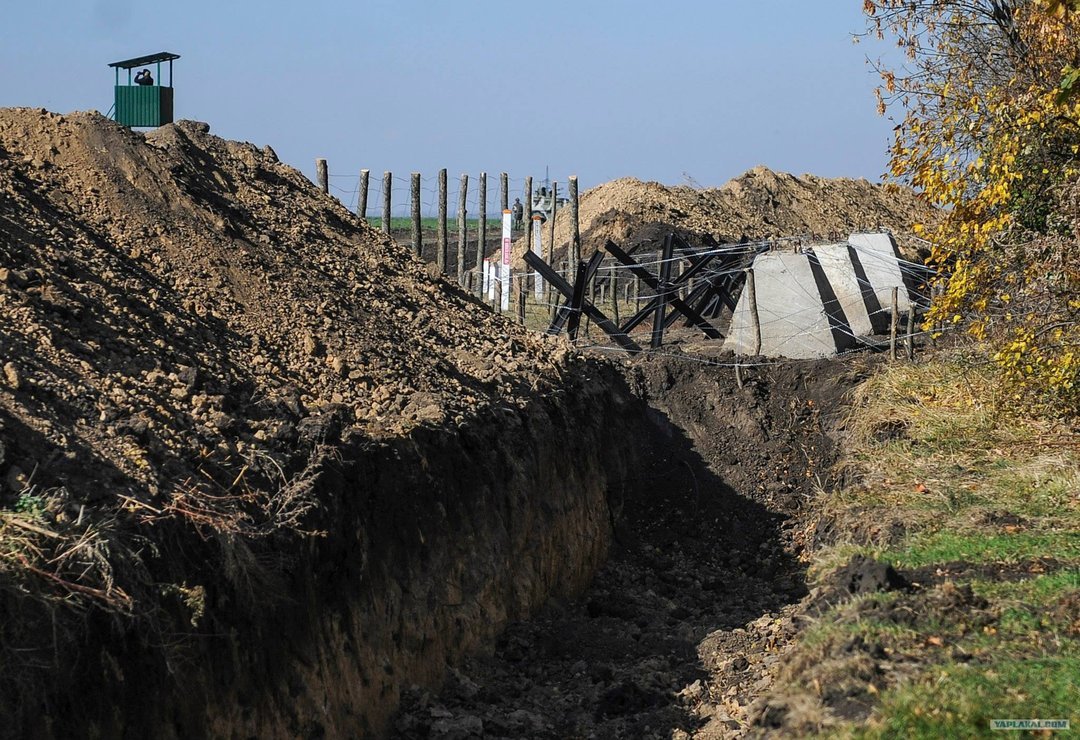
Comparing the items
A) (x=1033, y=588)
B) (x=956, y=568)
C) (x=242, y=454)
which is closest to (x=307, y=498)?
(x=242, y=454)

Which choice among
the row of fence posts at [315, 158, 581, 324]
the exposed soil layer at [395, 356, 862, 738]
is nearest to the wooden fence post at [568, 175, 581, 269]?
the row of fence posts at [315, 158, 581, 324]

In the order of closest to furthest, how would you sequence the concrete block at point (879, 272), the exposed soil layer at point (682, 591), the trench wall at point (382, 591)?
1. the trench wall at point (382, 591)
2. the exposed soil layer at point (682, 591)
3. the concrete block at point (879, 272)

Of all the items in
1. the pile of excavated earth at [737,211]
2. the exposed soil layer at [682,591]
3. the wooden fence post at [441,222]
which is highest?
the pile of excavated earth at [737,211]

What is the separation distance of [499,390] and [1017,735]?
21.2ft

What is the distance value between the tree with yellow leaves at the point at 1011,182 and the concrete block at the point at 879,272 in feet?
20.3

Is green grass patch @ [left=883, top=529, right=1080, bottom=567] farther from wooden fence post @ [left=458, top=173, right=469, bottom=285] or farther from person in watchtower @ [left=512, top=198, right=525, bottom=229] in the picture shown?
person in watchtower @ [left=512, top=198, right=525, bottom=229]

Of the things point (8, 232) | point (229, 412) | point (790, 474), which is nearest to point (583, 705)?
point (229, 412)

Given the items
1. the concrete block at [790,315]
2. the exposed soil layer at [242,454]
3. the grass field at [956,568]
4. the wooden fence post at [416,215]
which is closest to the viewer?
the grass field at [956,568]

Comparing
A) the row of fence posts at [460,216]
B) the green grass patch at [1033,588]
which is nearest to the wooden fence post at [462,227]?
the row of fence posts at [460,216]

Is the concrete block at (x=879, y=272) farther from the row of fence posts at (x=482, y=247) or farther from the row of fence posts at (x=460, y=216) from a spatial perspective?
the row of fence posts at (x=460, y=216)

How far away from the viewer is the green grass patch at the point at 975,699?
5.81 meters

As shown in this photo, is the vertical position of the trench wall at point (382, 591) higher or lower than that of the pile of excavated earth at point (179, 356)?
lower

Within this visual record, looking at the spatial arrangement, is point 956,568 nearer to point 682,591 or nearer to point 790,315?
point 682,591

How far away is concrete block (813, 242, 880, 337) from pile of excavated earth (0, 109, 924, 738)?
3.56 meters
